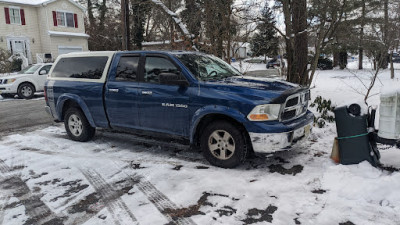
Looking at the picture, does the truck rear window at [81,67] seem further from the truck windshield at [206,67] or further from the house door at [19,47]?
the house door at [19,47]

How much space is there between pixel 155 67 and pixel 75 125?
2.48 metres

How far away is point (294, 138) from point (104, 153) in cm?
339

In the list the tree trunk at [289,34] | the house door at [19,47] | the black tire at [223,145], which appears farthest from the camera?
the house door at [19,47]

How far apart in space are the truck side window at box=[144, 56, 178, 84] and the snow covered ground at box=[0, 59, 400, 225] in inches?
43.4

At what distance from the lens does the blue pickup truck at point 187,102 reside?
14.9ft

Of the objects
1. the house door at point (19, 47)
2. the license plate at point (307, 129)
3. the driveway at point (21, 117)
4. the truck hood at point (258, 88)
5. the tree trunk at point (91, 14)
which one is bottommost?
the driveway at point (21, 117)

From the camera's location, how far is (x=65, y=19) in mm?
30641

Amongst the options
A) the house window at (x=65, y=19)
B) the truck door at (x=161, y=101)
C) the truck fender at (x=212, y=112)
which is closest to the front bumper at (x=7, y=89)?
the truck door at (x=161, y=101)

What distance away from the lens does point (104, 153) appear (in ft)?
19.3

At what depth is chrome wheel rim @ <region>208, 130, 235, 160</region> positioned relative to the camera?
188 inches

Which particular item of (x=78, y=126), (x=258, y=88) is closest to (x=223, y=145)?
(x=258, y=88)

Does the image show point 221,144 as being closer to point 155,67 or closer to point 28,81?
point 155,67

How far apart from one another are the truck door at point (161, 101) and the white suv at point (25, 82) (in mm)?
11663

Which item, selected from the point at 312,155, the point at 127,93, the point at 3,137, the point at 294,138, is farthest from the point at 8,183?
the point at 312,155
